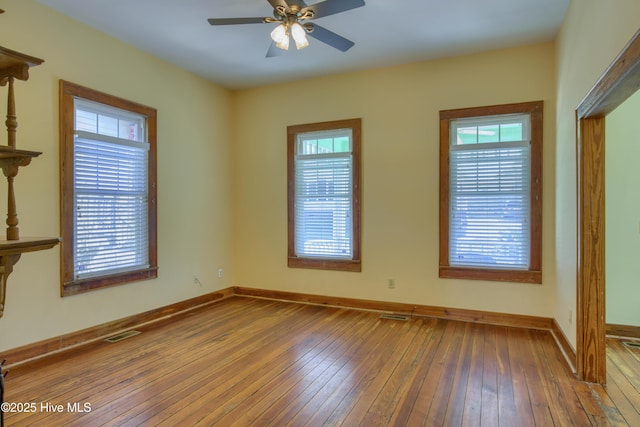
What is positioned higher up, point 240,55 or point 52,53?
point 240,55

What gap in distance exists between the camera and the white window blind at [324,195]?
15.5 feet

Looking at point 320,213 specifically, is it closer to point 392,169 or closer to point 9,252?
point 392,169

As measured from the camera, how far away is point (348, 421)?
217 cm

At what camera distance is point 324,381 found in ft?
8.81

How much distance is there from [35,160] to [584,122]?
436 cm

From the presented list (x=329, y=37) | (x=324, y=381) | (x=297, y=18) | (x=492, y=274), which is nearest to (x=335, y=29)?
(x=329, y=37)

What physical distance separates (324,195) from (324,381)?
260cm

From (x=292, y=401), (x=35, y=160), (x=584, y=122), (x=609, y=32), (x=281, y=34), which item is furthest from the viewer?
(x=35, y=160)

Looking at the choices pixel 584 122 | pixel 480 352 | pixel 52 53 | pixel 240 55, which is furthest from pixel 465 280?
pixel 52 53

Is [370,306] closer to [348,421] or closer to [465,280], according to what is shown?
[465,280]

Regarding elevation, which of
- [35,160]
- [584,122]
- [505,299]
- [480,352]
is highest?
[584,122]

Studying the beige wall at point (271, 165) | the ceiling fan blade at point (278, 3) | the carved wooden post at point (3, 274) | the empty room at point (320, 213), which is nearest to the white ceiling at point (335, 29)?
the empty room at point (320, 213)

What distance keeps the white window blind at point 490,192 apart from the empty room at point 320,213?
0.08ft

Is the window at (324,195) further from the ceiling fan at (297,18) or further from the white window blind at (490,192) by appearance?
the ceiling fan at (297,18)
